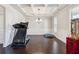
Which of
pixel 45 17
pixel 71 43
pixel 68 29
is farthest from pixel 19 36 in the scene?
pixel 45 17

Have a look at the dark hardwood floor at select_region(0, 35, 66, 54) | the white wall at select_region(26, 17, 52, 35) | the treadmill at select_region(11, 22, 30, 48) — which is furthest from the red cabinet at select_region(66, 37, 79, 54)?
the white wall at select_region(26, 17, 52, 35)

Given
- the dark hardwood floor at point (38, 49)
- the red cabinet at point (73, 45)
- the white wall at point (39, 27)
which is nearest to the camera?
the red cabinet at point (73, 45)

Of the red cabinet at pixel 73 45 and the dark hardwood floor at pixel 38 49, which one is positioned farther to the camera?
the dark hardwood floor at pixel 38 49

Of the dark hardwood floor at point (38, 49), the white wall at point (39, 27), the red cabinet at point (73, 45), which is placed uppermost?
the white wall at point (39, 27)

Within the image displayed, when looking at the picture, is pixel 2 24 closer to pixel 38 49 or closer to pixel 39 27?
pixel 38 49

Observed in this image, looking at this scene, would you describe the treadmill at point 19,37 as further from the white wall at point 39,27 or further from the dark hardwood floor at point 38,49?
the white wall at point 39,27

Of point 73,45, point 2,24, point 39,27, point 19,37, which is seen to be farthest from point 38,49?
point 39,27

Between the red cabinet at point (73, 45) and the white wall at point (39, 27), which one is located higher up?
the white wall at point (39, 27)

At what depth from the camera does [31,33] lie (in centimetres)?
1526

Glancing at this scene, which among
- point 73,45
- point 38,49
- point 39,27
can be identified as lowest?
point 38,49

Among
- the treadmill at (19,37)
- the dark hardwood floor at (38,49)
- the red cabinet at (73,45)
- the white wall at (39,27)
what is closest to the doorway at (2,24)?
the treadmill at (19,37)

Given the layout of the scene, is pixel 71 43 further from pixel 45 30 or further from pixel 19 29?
pixel 45 30
